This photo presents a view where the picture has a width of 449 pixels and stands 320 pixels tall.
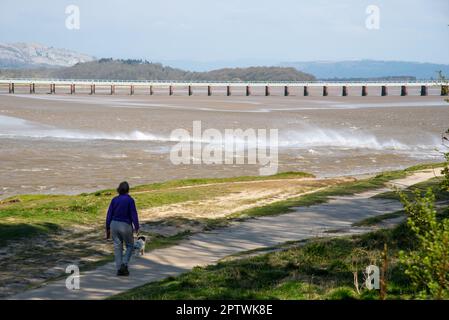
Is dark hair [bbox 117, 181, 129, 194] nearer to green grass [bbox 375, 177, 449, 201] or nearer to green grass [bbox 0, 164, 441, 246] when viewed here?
green grass [bbox 0, 164, 441, 246]

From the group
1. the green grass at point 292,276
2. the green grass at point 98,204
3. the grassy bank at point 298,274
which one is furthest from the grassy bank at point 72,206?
the green grass at point 292,276

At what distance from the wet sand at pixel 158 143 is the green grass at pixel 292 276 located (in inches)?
659

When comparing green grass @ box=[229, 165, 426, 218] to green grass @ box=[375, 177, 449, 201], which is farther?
green grass @ box=[375, 177, 449, 201]

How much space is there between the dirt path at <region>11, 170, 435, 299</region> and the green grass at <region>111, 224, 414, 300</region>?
67 cm

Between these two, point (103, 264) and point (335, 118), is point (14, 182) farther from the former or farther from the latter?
point (335, 118)

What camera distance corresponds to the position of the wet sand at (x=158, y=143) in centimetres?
3466

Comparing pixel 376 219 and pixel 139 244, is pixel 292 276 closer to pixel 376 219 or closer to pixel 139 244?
pixel 139 244

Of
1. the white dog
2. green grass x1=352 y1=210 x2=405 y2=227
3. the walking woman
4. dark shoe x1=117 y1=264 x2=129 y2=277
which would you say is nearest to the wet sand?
green grass x1=352 y1=210 x2=405 y2=227

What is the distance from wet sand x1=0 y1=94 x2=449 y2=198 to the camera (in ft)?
114

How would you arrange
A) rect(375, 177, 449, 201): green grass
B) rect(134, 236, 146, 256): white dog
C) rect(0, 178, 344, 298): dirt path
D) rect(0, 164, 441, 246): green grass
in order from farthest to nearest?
rect(375, 177, 449, 201): green grass < rect(0, 164, 441, 246): green grass < rect(0, 178, 344, 298): dirt path < rect(134, 236, 146, 256): white dog

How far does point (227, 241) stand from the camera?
17.5 meters

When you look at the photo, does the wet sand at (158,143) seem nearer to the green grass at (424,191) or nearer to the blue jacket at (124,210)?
the green grass at (424,191)

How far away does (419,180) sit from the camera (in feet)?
93.6

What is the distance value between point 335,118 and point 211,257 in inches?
2301
